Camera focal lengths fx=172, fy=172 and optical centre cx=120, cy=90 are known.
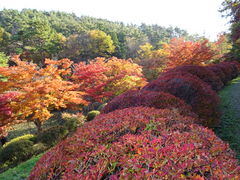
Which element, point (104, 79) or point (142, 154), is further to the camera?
point (104, 79)

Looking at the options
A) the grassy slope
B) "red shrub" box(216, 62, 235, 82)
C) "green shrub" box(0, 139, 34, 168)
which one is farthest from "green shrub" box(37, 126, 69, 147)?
"red shrub" box(216, 62, 235, 82)

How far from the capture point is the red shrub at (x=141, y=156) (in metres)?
1.36

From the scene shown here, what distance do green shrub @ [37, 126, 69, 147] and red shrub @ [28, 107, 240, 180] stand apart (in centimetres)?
567

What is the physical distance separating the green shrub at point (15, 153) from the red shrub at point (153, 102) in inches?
164

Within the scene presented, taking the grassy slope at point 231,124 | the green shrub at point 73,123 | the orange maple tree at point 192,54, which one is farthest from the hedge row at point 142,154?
the orange maple tree at point 192,54

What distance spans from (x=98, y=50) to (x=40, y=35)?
8.47m

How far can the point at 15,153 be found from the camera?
602 centimetres

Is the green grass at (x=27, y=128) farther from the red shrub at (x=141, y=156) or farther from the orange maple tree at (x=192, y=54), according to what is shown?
the red shrub at (x=141, y=156)

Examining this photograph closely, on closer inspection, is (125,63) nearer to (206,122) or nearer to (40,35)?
(206,122)

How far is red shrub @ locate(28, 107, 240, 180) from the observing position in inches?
53.7

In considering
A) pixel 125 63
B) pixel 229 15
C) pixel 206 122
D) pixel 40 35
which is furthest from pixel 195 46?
pixel 40 35

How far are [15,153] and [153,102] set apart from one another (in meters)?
5.39

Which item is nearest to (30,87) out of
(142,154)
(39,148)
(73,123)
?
(39,148)

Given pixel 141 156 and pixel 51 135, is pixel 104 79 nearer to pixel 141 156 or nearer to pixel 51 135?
pixel 51 135
